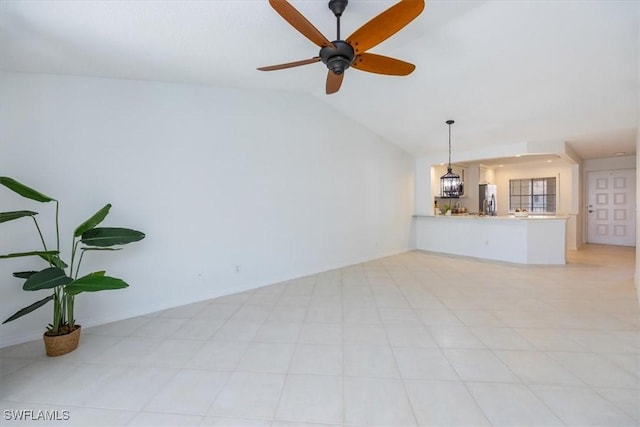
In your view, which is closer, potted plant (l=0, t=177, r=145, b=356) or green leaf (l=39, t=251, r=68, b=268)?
potted plant (l=0, t=177, r=145, b=356)

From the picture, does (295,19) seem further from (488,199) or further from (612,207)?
(612,207)

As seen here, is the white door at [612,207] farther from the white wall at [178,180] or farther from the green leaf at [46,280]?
the green leaf at [46,280]

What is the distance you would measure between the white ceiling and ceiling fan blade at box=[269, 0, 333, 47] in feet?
1.94

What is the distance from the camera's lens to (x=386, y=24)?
1.86m

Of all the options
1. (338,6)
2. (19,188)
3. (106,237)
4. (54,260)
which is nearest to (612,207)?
(338,6)

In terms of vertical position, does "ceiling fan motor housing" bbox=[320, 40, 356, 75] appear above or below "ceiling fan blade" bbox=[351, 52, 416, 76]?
below

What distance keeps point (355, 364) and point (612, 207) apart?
365 inches

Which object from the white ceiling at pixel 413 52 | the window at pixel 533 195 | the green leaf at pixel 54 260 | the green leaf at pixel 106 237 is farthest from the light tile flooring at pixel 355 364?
the window at pixel 533 195

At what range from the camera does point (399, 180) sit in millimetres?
6582

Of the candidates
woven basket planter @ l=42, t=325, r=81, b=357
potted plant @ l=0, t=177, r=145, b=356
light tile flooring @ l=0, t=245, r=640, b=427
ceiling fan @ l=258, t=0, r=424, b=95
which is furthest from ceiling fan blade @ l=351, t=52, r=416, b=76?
woven basket planter @ l=42, t=325, r=81, b=357

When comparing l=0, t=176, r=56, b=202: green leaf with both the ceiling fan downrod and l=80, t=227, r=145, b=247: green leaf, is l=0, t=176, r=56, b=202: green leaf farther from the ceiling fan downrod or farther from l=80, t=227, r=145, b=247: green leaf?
the ceiling fan downrod

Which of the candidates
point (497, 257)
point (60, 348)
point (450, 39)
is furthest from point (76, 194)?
point (497, 257)

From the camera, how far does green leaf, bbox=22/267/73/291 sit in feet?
6.77

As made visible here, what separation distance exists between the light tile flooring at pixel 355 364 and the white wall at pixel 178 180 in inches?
17.2
